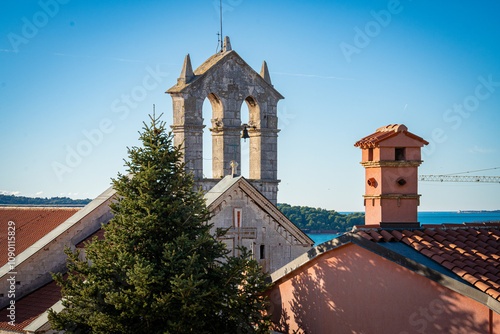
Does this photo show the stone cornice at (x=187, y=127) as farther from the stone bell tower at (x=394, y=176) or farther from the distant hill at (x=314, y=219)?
the distant hill at (x=314, y=219)

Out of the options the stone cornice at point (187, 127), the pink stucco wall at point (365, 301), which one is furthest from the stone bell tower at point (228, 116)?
the pink stucco wall at point (365, 301)

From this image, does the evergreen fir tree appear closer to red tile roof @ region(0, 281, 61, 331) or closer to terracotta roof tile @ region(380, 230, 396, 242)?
terracotta roof tile @ region(380, 230, 396, 242)

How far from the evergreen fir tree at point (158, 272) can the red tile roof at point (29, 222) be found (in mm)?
7277

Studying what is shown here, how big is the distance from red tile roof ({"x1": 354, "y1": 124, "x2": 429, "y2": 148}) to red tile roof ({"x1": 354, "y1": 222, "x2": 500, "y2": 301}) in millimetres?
1961

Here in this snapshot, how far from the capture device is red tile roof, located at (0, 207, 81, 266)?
2120cm

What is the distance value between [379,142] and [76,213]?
9.88 meters

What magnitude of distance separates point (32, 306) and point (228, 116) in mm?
8257

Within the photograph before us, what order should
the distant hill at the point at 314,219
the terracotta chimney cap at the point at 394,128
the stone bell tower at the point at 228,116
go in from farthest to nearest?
the distant hill at the point at 314,219, the stone bell tower at the point at 228,116, the terracotta chimney cap at the point at 394,128

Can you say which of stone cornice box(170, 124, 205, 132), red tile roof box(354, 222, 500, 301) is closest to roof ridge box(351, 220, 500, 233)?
red tile roof box(354, 222, 500, 301)

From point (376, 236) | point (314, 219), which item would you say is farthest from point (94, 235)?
point (314, 219)

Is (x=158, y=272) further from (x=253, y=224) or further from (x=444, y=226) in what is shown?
(x=253, y=224)

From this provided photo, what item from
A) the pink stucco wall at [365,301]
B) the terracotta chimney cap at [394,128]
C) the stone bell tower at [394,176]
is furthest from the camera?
the terracotta chimney cap at [394,128]

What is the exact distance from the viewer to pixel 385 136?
15203 millimetres

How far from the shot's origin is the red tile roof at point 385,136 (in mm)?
15255
